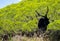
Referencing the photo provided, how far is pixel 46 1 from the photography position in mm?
24500

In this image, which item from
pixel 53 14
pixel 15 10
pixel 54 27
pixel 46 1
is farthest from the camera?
pixel 15 10

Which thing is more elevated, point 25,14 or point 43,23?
point 25,14

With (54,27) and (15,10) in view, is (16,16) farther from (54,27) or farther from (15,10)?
(54,27)

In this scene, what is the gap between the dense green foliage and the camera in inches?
910

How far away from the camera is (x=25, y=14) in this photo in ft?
81.3

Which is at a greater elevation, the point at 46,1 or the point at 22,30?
the point at 46,1

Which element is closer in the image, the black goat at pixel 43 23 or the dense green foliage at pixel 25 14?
the dense green foliage at pixel 25 14

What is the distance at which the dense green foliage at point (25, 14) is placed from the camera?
75.8 ft

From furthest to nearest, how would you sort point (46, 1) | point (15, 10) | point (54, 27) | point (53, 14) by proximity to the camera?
point (15, 10) → point (46, 1) → point (53, 14) → point (54, 27)

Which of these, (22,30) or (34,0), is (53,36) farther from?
(34,0)

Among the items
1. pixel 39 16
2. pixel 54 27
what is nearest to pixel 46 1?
pixel 39 16

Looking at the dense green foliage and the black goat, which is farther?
the black goat

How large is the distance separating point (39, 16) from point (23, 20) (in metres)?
1.43

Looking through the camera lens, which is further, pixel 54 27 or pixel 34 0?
pixel 34 0
